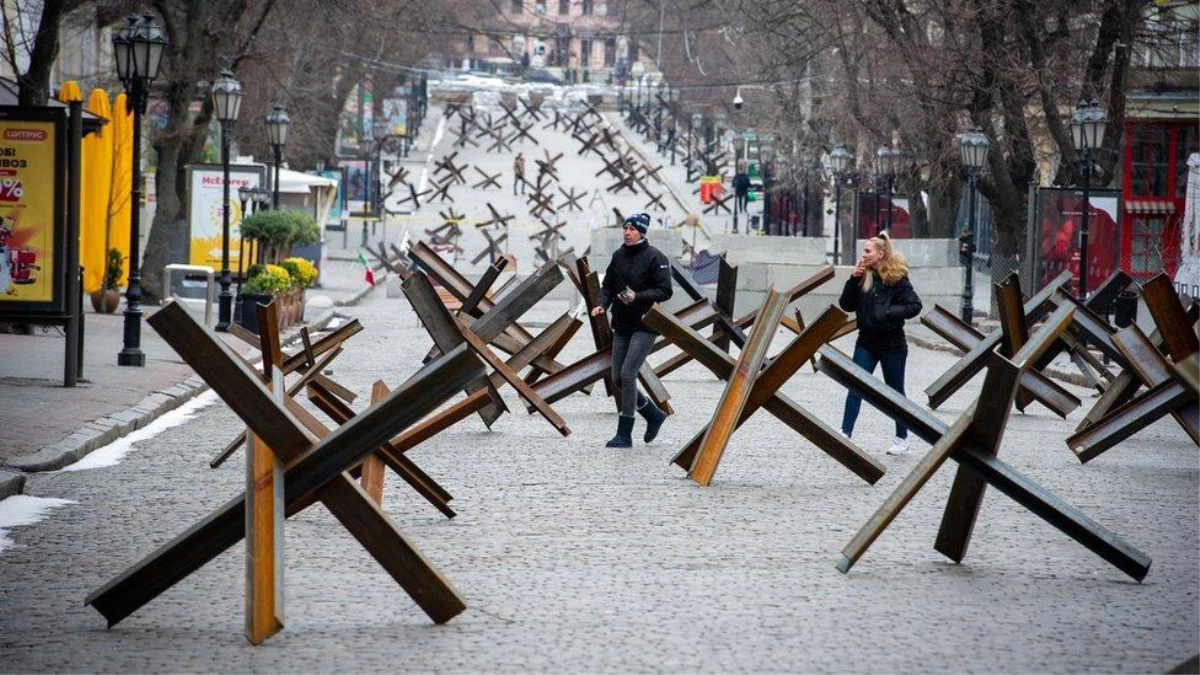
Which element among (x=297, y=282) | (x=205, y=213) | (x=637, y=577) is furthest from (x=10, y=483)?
(x=205, y=213)

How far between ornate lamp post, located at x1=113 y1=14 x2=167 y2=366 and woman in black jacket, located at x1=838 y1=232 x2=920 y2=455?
28.5ft

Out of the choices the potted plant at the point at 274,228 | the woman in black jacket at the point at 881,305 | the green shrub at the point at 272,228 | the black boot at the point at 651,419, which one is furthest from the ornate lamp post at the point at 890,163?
the black boot at the point at 651,419

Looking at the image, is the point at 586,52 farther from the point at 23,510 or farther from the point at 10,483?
the point at 23,510

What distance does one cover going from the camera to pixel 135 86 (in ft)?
67.8

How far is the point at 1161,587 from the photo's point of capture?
8.49m

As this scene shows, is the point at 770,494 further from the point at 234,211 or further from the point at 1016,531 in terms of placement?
the point at 234,211

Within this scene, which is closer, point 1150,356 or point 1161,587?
point 1161,587

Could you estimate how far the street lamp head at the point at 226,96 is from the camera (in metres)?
28.7

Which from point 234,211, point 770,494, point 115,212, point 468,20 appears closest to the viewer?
point 770,494

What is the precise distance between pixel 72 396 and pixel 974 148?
726 inches

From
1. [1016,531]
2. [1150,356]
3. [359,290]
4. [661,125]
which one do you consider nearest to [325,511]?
[1016,531]

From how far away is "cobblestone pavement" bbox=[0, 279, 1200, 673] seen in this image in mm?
6875

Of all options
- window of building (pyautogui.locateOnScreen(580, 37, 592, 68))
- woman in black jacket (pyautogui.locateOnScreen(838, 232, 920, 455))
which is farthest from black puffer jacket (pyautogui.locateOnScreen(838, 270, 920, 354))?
window of building (pyautogui.locateOnScreen(580, 37, 592, 68))

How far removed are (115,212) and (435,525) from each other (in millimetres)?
20398
